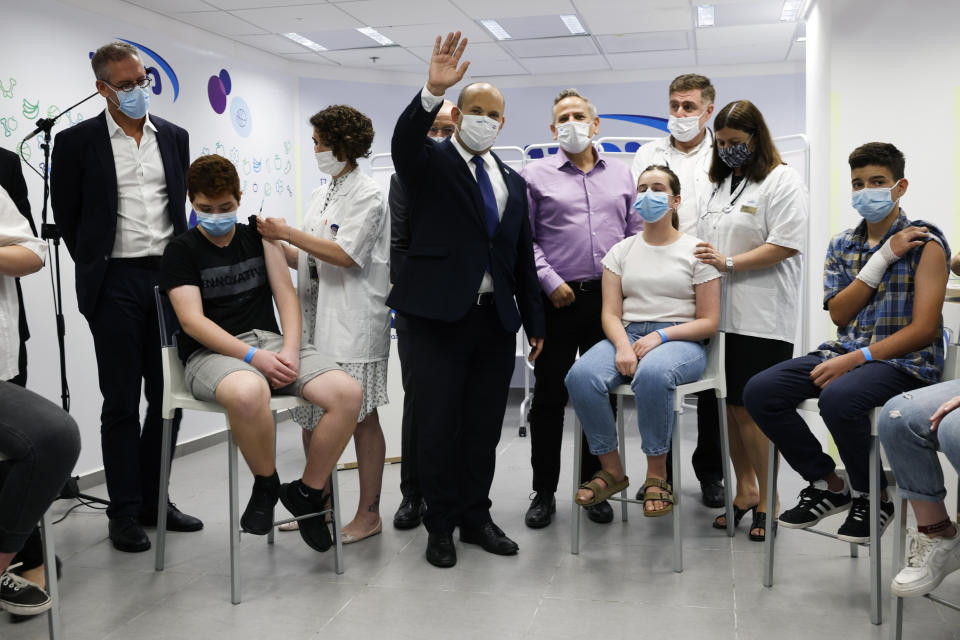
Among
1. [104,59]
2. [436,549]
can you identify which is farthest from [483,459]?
[104,59]

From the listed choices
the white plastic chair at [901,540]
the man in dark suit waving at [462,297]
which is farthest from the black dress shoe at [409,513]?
the white plastic chair at [901,540]

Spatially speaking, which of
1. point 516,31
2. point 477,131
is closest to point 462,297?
point 477,131

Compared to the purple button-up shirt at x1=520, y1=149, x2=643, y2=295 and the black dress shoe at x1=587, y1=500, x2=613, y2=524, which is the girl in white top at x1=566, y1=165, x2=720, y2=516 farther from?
the black dress shoe at x1=587, y1=500, x2=613, y2=524

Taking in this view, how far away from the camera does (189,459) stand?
4598 mm

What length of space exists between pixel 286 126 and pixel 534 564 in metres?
4.58

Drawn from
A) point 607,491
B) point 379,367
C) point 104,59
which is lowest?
point 607,491

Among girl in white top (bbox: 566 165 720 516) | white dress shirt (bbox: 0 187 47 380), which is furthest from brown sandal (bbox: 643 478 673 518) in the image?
white dress shirt (bbox: 0 187 47 380)

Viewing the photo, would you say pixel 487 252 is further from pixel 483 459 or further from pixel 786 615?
pixel 786 615

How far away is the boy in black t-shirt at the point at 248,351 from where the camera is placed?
2582mm

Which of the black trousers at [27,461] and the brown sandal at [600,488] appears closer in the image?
the black trousers at [27,461]

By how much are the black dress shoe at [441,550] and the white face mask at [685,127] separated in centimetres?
178

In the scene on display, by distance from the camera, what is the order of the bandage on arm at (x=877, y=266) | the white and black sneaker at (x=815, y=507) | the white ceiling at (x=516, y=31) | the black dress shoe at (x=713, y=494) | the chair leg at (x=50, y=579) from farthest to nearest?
the white ceiling at (x=516, y=31) < the black dress shoe at (x=713, y=494) < the white and black sneaker at (x=815, y=507) < the bandage on arm at (x=877, y=266) < the chair leg at (x=50, y=579)

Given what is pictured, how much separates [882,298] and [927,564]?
78cm

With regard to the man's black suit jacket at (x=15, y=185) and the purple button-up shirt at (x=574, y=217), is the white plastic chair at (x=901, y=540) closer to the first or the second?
the purple button-up shirt at (x=574, y=217)
